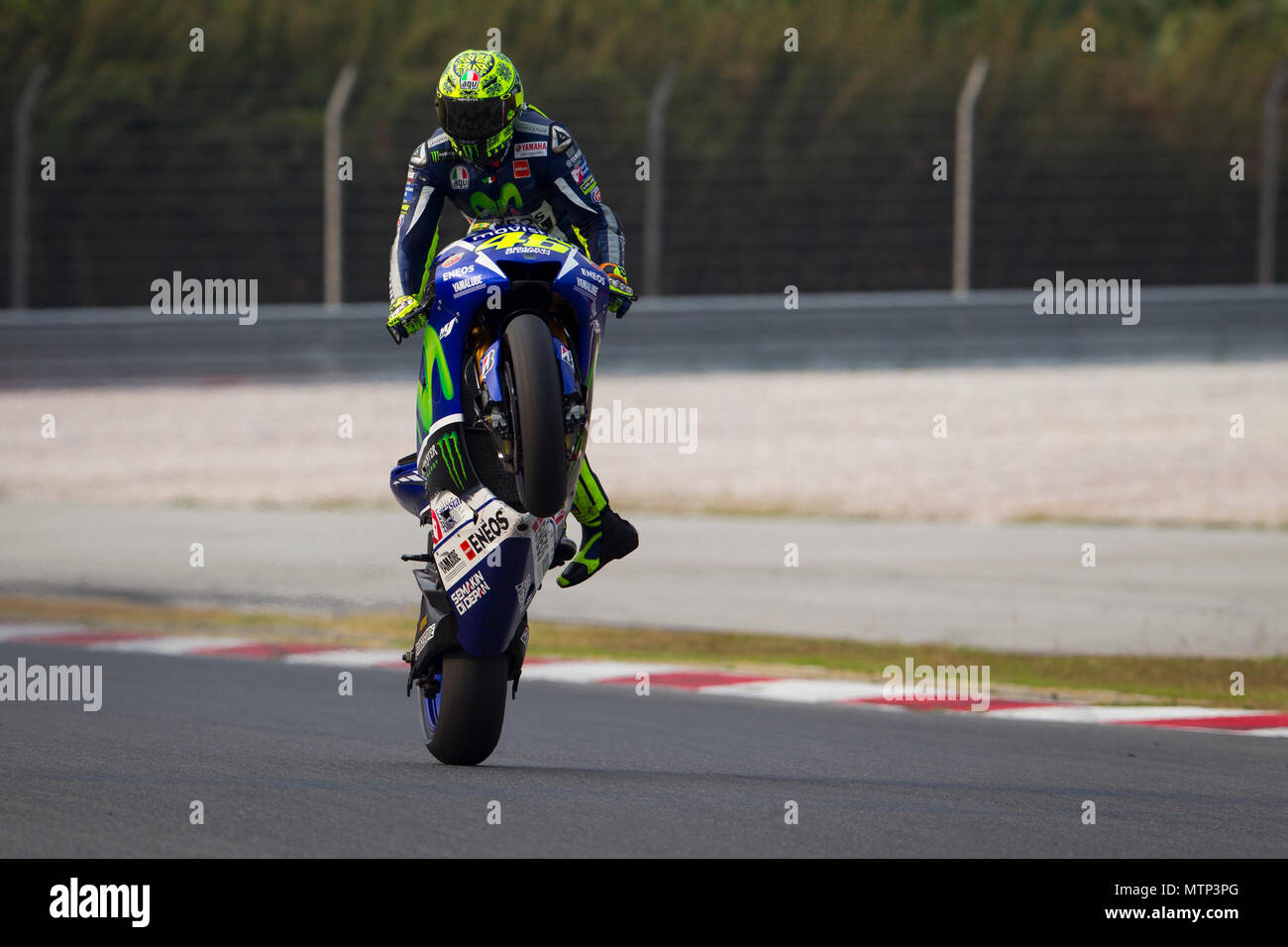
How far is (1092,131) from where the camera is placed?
21.8 metres

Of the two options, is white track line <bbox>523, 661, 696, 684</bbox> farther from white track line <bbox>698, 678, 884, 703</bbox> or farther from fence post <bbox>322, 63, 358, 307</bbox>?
fence post <bbox>322, 63, 358, 307</bbox>

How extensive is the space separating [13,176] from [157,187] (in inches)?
56.0

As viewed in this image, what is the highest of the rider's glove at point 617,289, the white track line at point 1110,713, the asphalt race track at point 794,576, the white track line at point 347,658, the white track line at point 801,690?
the rider's glove at point 617,289

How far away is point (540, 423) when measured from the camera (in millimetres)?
5590

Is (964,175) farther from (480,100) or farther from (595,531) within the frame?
(480,100)

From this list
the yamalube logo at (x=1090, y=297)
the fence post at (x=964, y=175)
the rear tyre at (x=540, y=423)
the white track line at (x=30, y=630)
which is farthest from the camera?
the yamalube logo at (x=1090, y=297)

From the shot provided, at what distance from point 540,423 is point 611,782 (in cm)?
113

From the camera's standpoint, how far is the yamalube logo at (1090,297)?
69.4 feet

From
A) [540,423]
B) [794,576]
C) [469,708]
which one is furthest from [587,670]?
[540,423]

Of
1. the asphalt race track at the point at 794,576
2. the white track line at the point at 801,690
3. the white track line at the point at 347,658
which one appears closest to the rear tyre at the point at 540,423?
the white track line at the point at 801,690

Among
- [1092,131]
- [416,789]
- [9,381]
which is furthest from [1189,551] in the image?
[9,381]
